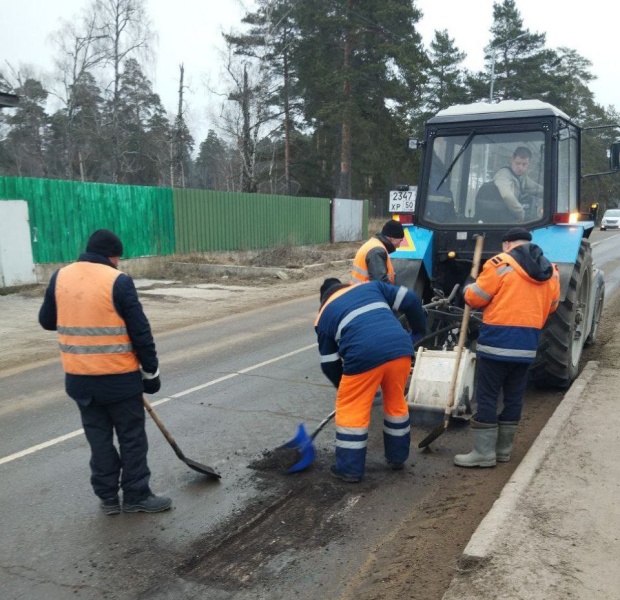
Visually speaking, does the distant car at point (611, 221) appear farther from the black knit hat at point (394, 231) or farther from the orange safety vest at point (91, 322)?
the orange safety vest at point (91, 322)

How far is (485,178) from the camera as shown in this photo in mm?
6754

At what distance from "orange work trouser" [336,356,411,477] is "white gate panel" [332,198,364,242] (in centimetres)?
2345

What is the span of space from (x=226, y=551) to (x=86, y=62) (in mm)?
33155

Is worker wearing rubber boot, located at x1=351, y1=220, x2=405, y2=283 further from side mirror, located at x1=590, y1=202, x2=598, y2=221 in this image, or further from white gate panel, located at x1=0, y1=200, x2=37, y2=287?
white gate panel, located at x1=0, y1=200, x2=37, y2=287

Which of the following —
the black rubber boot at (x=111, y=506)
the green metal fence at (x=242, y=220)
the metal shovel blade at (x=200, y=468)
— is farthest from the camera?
the green metal fence at (x=242, y=220)

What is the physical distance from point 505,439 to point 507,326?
917 millimetres

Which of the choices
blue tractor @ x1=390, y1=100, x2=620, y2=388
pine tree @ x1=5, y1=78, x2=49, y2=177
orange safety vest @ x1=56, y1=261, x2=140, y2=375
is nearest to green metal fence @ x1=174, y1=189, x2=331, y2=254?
blue tractor @ x1=390, y1=100, x2=620, y2=388

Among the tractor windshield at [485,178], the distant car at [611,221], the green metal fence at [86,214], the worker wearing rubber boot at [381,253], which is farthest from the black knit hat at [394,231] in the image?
the distant car at [611,221]

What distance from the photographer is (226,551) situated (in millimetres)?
3600

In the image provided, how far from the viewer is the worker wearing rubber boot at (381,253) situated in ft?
20.6

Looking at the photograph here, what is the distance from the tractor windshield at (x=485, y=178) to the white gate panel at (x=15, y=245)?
10.3 meters

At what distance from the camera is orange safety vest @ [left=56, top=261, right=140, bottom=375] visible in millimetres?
3893

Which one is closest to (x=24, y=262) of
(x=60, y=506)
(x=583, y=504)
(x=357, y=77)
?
(x=60, y=506)

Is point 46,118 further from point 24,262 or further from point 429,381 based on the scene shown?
point 429,381
